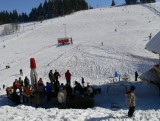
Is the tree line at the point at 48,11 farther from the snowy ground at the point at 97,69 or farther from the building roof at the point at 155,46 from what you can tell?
the building roof at the point at 155,46

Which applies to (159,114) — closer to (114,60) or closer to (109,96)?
(109,96)

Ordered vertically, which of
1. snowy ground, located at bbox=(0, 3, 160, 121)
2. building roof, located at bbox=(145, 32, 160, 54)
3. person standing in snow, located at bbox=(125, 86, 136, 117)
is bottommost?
snowy ground, located at bbox=(0, 3, 160, 121)

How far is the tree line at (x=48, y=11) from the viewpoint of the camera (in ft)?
495

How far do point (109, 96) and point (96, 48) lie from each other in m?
22.9

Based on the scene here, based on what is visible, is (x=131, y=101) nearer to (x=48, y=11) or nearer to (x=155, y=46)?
(x=155, y=46)

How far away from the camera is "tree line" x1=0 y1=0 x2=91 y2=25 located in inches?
5935

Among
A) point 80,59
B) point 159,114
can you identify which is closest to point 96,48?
point 80,59

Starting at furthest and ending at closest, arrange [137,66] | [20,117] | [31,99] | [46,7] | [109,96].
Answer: [46,7], [137,66], [109,96], [31,99], [20,117]

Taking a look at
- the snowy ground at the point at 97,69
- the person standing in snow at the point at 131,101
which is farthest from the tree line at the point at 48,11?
the person standing in snow at the point at 131,101

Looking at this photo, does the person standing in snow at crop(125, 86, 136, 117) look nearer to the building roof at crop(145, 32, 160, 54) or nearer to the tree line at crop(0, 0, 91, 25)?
the building roof at crop(145, 32, 160, 54)

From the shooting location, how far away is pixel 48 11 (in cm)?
15712

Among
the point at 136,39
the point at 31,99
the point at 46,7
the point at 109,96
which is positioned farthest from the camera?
the point at 46,7

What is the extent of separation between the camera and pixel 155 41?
23.6 m

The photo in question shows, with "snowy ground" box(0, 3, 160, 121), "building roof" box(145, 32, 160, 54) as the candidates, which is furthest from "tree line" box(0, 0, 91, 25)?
"building roof" box(145, 32, 160, 54)
